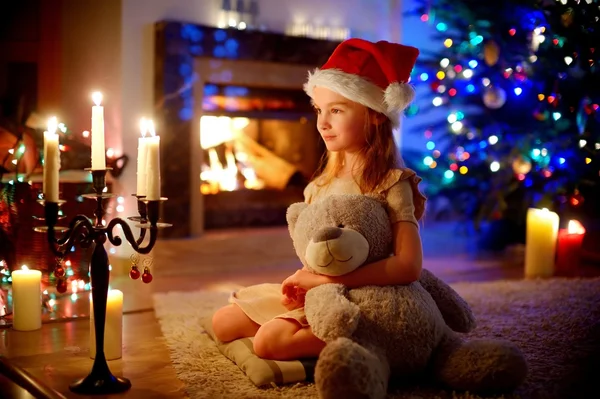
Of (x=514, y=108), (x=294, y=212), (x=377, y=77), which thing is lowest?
(x=294, y=212)

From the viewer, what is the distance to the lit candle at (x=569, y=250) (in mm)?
3250

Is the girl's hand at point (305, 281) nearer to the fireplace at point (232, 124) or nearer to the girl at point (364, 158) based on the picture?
the girl at point (364, 158)

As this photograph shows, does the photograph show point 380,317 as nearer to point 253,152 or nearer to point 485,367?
point 485,367

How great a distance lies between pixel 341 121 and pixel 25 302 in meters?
1.18

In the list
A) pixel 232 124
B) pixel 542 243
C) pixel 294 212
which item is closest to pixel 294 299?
pixel 294 212

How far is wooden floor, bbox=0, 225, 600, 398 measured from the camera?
1.82m

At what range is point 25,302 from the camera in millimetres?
2201

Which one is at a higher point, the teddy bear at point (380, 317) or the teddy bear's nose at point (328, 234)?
the teddy bear's nose at point (328, 234)

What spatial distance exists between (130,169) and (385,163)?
1787 millimetres

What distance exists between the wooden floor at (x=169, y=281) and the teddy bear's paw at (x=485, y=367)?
638mm

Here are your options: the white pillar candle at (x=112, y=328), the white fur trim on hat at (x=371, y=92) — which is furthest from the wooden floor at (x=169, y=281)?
the white fur trim on hat at (x=371, y=92)

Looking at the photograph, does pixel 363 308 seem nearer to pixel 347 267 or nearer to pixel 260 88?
pixel 347 267

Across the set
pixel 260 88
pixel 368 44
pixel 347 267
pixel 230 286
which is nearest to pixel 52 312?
pixel 230 286

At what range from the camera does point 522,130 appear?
352 cm
